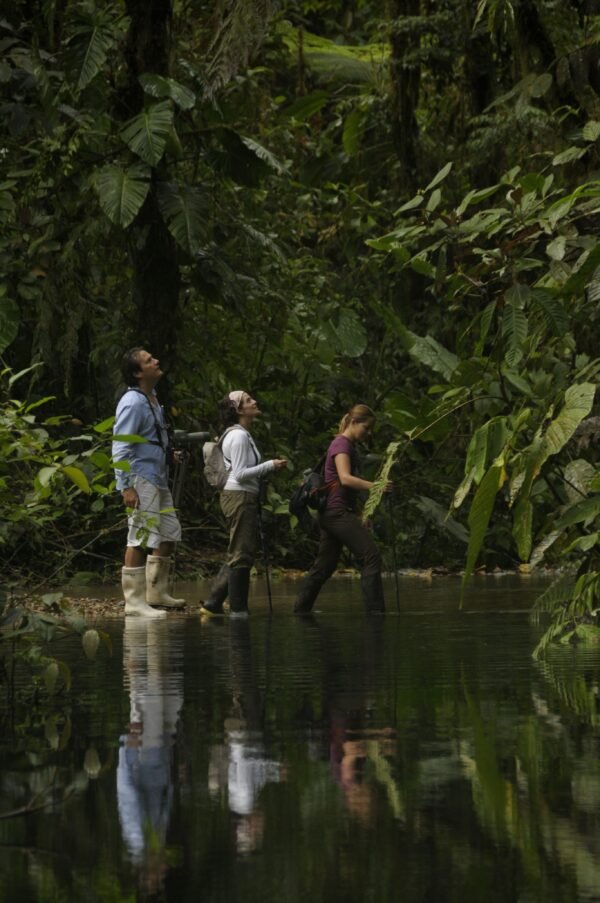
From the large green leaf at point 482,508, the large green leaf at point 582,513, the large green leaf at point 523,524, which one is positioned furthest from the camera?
the large green leaf at point 582,513

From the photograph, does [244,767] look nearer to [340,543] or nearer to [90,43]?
[340,543]

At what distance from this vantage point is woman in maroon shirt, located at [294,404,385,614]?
16688 millimetres

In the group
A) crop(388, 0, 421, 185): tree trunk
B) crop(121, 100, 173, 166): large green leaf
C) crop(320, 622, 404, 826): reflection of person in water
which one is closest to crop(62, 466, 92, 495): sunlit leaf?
crop(320, 622, 404, 826): reflection of person in water

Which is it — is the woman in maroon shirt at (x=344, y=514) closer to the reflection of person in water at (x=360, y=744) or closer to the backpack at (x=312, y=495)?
the backpack at (x=312, y=495)

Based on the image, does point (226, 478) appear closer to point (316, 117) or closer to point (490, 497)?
point (490, 497)

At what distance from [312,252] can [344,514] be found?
1421 cm

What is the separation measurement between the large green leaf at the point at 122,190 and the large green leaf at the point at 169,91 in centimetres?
84

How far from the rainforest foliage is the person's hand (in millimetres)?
248

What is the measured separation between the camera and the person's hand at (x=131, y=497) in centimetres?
1503

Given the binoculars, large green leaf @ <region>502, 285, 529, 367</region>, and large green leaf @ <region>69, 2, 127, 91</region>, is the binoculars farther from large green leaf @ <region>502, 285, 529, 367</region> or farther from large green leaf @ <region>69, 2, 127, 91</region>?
large green leaf @ <region>502, 285, 529, 367</region>

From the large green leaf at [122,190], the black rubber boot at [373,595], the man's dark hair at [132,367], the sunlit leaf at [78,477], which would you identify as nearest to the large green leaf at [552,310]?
the sunlit leaf at [78,477]

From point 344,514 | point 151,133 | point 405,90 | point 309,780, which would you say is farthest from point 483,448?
point 405,90

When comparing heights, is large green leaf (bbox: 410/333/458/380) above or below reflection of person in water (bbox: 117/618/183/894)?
above

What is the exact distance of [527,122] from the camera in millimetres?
22172
